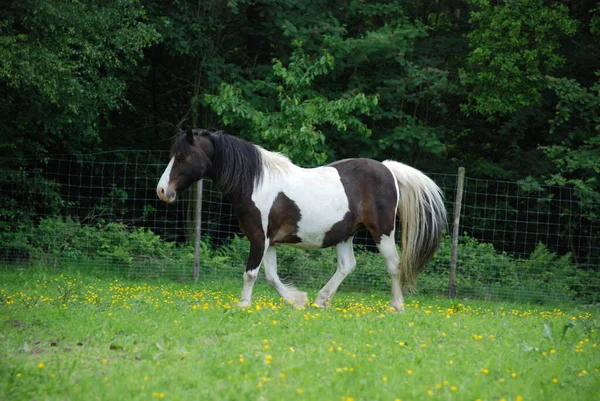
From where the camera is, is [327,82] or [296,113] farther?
[327,82]

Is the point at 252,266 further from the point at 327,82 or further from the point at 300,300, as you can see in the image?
the point at 327,82

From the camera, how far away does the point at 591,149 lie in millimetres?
15688

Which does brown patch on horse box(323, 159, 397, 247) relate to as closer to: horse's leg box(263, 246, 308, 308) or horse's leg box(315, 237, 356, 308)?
horse's leg box(315, 237, 356, 308)

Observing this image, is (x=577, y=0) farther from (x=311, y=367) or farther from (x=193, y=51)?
(x=311, y=367)

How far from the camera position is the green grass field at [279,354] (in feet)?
16.1

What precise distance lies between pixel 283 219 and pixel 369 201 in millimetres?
1169

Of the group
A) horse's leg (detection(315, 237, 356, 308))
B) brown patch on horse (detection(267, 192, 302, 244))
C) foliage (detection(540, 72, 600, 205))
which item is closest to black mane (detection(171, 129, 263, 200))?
brown patch on horse (detection(267, 192, 302, 244))

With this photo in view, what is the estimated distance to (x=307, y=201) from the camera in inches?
351

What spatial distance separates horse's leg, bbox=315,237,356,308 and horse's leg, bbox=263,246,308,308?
0.30 metres

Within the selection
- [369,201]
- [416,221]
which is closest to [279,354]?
[369,201]

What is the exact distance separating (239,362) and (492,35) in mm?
13090

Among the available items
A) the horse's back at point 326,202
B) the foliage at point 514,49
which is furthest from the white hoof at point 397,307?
the foliage at point 514,49

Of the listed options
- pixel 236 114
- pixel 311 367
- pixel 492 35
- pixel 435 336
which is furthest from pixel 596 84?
pixel 311 367

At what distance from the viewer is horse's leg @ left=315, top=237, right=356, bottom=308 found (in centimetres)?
912
